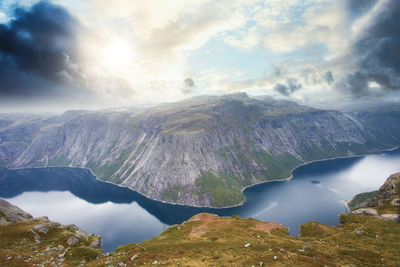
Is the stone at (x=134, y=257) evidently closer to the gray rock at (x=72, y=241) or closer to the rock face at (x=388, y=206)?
the gray rock at (x=72, y=241)

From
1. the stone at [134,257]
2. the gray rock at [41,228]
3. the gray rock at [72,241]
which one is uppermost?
the gray rock at [41,228]

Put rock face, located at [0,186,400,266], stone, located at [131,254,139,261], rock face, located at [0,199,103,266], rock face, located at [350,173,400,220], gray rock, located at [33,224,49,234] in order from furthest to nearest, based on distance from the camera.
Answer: rock face, located at [350,173,400,220]
gray rock, located at [33,224,49,234]
rock face, located at [0,199,103,266]
stone, located at [131,254,139,261]
rock face, located at [0,186,400,266]

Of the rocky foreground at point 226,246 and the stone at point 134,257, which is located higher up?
the stone at point 134,257

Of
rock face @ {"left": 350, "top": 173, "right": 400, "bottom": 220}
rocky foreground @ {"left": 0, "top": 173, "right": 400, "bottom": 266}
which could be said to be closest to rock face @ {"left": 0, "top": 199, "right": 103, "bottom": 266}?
rocky foreground @ {"left": 0, "top": 173, "right": 400, "bottom": 266}

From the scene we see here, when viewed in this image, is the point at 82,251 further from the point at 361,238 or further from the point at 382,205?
the point at 382,205

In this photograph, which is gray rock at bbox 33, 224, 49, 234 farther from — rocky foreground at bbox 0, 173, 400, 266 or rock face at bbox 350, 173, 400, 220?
rock face at bbox 350, 173, 400, 220

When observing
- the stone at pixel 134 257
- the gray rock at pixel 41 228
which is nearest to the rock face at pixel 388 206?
the stone at pixel 134 257

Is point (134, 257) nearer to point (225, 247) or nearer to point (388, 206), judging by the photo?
point (225, 247)

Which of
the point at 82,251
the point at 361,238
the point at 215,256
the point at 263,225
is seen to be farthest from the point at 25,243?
the point at 361,238
